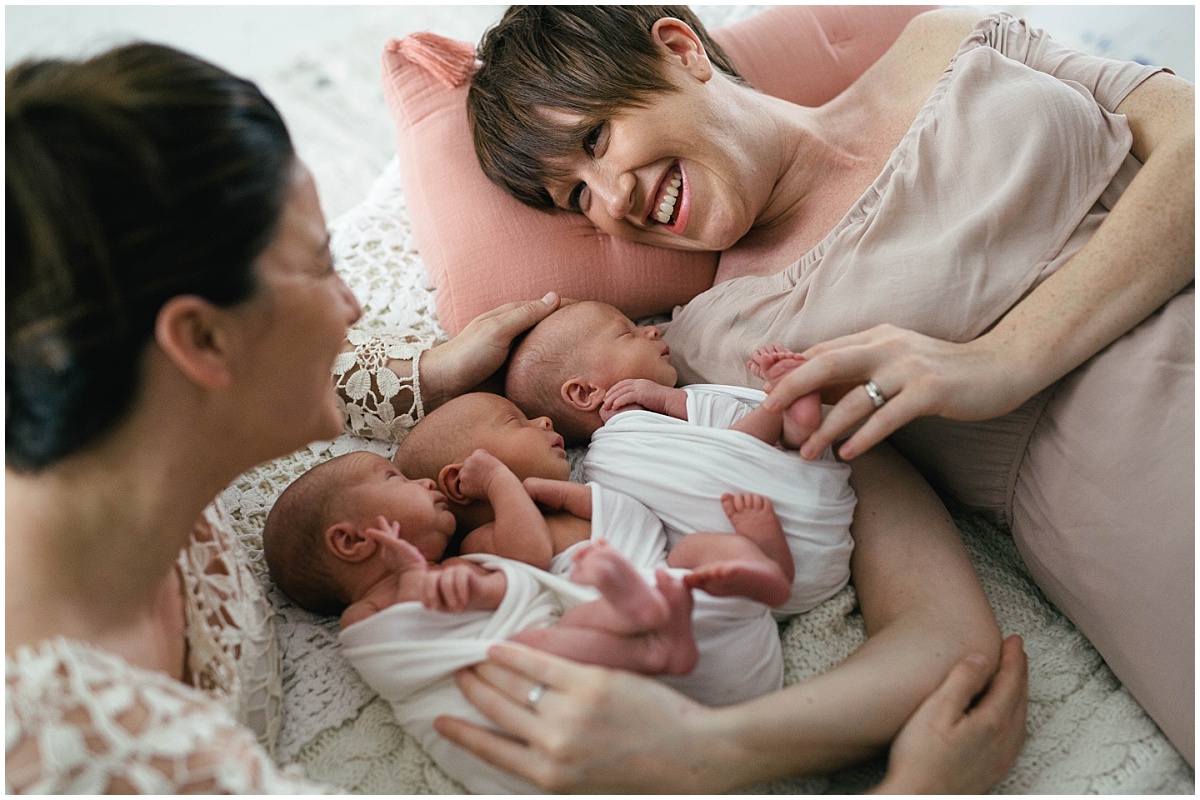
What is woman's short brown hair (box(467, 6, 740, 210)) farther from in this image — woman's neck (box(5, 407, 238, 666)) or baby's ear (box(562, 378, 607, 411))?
woman's neck (box(5, 407, 238, 666))

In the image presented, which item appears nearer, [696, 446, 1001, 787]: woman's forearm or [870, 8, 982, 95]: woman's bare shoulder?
[696, 446, 1001, 787]: woman's forearm

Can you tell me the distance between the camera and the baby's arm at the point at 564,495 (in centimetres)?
137

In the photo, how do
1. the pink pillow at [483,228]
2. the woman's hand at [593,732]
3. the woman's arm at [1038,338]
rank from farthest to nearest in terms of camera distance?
the pink pillow at [483,228], the woman's arm at [1038,338], the woman's hand at [593,732]

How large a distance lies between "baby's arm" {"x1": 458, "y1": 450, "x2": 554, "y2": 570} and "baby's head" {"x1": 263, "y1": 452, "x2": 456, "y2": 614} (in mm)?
51

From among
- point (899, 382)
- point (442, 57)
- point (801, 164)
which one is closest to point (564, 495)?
point (899, 382)

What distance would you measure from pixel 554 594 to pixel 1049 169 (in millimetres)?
1038

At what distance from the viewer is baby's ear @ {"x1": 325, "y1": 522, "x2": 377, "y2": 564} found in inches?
51.1

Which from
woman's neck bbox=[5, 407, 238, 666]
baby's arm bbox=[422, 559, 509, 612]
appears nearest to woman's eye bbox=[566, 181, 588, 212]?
baby's arm bbox=[422, 559, 509, 612]

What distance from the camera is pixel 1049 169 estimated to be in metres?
1.42

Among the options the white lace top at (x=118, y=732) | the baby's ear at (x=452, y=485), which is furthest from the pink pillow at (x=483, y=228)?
the white lace top at (x=118, y=732)

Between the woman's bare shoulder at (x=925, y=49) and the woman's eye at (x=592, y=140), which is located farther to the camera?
the woman's bare shoulder at (x=925, y=49)

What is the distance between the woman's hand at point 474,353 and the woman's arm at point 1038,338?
0.56 meters

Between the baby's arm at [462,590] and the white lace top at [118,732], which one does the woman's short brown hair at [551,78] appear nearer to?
the baby's arm at [462,590]

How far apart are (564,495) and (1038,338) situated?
0.75 meters
